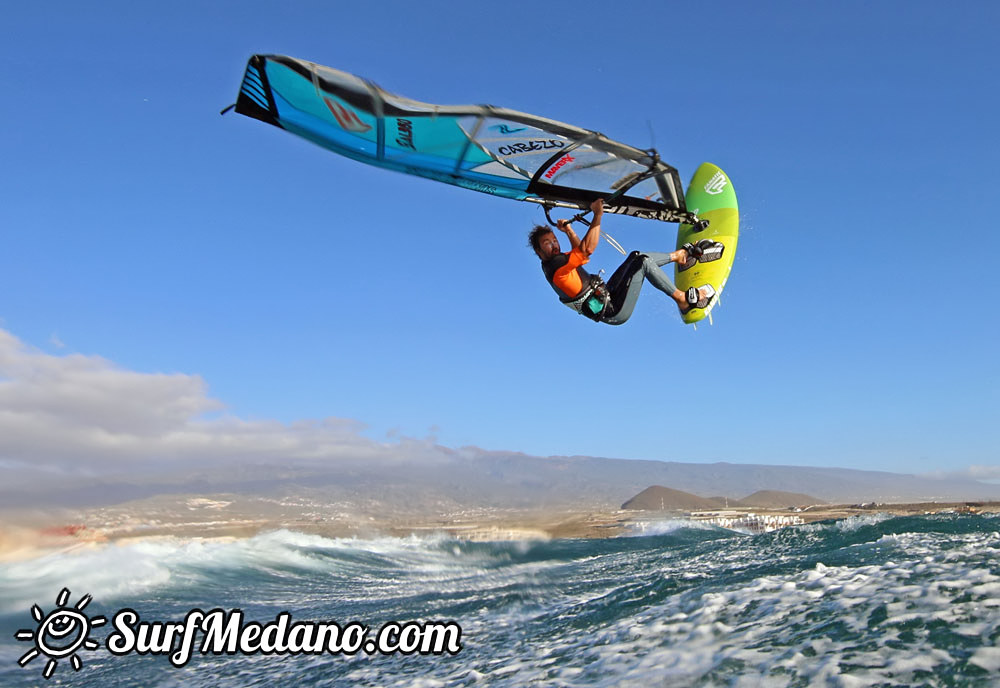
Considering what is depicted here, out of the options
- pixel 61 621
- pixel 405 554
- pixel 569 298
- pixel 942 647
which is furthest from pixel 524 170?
pixel 405 554

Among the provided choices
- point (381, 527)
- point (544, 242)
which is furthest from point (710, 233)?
point (381, 527)

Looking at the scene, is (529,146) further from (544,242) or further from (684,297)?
(684,297)

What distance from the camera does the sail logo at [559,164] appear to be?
711 centimetres

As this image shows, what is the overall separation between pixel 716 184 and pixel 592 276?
3539 millimetres

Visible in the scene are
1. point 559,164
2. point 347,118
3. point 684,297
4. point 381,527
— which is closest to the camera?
point 347,118

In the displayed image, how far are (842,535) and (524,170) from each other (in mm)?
5629

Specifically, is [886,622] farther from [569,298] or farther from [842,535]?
[842,535]

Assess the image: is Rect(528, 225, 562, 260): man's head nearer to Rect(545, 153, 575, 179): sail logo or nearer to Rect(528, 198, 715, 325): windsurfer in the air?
Rect(528, 198, 715, 325): windsurfer in the air

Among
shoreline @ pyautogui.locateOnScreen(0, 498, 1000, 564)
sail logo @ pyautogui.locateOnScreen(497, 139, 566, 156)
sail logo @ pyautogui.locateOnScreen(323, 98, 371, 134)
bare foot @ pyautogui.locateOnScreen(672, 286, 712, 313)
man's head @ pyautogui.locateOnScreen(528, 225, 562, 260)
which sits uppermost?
sail logo @ pyautogui.locateOnScreen(497, 139, 566, 156)

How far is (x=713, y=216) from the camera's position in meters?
9.07

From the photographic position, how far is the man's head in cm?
679

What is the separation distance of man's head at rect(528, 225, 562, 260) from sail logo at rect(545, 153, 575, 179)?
87 centimetres

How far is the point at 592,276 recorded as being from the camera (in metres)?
6.89

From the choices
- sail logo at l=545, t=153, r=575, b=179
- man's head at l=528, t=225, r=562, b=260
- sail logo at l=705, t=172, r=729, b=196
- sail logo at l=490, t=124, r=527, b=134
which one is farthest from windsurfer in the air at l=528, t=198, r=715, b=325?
sail logo at l=705, t=172, r=729, b=196
